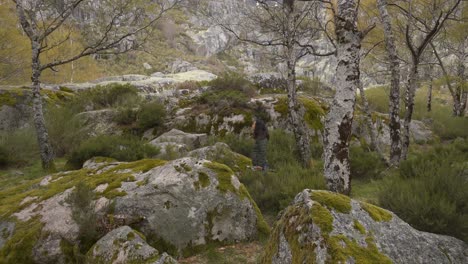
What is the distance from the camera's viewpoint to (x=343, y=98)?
4.42m

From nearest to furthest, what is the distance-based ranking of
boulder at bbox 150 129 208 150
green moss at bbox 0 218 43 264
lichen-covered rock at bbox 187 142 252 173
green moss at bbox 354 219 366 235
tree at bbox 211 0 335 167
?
1. green moss at bbox 354 219 366 235
2. green moss at bbox 0 218 43 264
3. lichen-covered rock at bbox 187 142 252 173
4. tree at bbox 211 0 335 167
5. boulder at bbox 150 129 208 150

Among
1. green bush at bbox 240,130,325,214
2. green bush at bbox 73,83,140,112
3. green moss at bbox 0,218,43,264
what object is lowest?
green bush at bbox 240,130,325,214

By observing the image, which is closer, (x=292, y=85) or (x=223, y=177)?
(x=223, y=177)

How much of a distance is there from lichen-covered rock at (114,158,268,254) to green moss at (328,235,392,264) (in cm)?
212

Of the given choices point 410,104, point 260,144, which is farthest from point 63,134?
point 410,104

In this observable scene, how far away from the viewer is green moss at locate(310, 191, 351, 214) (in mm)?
2680

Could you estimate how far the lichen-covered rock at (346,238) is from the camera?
7.55 ft

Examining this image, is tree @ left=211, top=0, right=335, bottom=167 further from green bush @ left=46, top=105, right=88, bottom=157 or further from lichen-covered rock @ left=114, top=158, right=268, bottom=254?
green bush @ left=46, top=105, right=88, bottom=157

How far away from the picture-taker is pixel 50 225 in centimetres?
370

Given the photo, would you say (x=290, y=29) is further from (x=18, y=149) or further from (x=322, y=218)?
(x=18, y=149)

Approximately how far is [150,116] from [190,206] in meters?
7.73

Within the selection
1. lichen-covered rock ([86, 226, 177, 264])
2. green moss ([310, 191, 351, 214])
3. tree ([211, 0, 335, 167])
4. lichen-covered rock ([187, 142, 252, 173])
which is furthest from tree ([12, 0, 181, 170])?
green moss ([310, 191, 351, 214])

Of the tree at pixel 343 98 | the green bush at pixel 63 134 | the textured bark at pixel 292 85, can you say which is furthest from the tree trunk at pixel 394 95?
the green bush at pixel 63 134

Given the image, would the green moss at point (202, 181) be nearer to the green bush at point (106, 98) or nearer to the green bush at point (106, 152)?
the green bush at point (106, 152)
